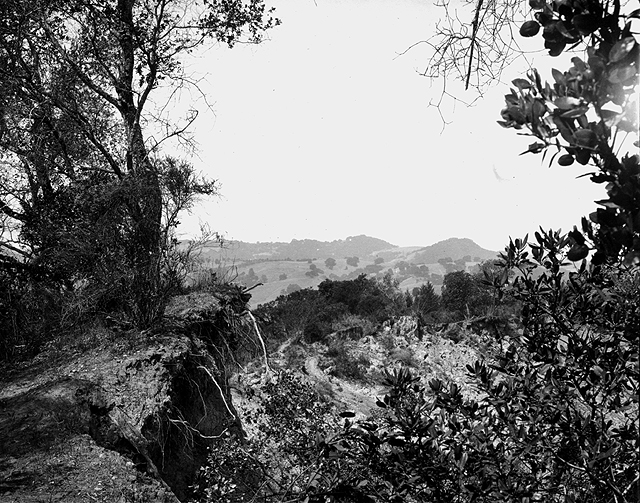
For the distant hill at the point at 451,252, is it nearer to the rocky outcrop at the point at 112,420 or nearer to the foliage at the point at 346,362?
the foliage at the point at 346,362

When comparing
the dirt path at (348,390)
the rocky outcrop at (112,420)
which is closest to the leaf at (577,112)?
the rocky outcrop at (112,420)

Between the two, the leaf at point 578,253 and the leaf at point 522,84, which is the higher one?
the leaf at point 522,84

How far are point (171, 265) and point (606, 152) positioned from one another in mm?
5936

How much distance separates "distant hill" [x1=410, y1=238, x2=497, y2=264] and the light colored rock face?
126307mm

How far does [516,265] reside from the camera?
76.9 inches

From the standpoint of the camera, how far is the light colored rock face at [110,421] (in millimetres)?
3305

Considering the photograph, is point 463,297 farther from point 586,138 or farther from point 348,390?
point 586,138

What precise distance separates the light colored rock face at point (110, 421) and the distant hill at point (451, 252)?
126307 mm

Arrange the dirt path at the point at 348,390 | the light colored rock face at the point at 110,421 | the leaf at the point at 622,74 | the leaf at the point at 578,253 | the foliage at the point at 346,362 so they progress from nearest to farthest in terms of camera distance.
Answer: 1. the leaf at the point at 622,74
2. the leaf at the point at 578,253
3. the light colored rock face at the point at 110,421
4. the dirt path at the point at 348,390
5. the foliage at the point at 346,362

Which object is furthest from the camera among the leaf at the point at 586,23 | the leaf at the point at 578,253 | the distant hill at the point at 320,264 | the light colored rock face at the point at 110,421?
the distant hill at the point at 320,264

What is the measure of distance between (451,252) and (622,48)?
6703 inches

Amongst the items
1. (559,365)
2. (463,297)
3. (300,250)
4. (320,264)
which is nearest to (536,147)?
(559,365)

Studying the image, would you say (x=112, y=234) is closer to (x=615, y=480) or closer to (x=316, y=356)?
(x=615, y=480)

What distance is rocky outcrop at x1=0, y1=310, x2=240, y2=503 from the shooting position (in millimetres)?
3311
